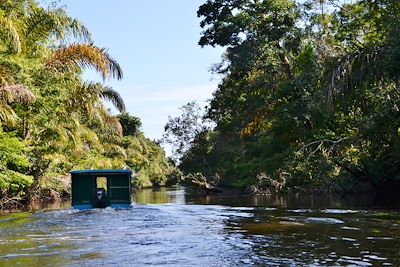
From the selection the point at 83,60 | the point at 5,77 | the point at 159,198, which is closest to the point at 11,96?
the point at 5,77

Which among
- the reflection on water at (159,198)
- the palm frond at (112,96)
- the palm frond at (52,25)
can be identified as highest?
the palm frond at (52,25)

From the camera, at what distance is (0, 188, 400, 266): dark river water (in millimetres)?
8750

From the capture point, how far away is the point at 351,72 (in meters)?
16.7

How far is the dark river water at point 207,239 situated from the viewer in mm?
8750

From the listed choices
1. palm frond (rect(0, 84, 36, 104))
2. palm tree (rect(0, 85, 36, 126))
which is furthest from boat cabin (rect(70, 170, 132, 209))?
palm frond (rect(0, 84, 36, 104))

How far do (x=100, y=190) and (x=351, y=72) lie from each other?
367 inches

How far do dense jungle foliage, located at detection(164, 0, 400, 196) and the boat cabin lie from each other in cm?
794

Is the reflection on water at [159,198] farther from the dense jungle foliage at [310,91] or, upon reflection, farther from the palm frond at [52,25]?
the palm frond at [52,25]

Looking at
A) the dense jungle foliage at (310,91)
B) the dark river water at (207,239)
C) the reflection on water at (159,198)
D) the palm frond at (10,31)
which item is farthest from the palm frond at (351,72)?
the reflection on water at (159,198)

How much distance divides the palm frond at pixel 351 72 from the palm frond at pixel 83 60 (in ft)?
33.2

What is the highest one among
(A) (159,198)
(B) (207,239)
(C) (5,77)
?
(C) (5,77)

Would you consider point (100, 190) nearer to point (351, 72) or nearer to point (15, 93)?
point (15, 93)

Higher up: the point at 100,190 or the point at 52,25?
the point at 52,25

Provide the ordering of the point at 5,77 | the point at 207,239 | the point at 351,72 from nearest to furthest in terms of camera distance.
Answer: the point at 207,239 → the point at 351,72 → the point at 5,77
